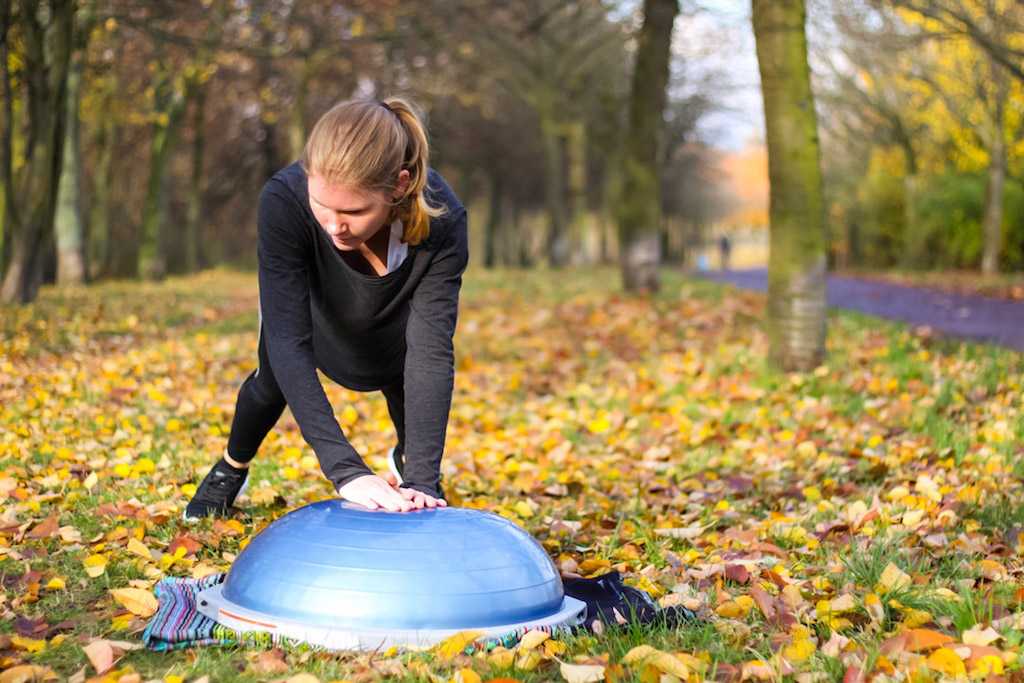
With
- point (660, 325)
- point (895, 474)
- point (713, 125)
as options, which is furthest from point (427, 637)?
point (713, 125)

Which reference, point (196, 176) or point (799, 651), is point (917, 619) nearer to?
point (799, 651)

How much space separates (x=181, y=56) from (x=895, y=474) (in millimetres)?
22560

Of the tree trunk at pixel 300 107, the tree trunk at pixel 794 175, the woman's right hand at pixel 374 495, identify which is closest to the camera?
the woman's right hand at pixel 374 495

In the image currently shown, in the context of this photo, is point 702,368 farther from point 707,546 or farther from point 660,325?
point 707,546

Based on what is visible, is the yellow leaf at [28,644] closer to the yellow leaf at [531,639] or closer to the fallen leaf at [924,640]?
the yellow leaf at [531,639]

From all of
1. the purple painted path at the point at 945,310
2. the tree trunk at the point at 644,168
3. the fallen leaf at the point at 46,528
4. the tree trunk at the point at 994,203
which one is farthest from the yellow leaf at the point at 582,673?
the tree trunk at the point at 994,203

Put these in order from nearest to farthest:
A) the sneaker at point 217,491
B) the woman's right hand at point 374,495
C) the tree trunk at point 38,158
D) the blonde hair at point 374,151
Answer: the blonde hair at point 374,151 → the woman's right hand at point 374,495 → the sneaker at point 217,491 → the tree trunk at point 38,158

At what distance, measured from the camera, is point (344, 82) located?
3127 centimetres

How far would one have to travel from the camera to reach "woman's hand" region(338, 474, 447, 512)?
3.57 metres

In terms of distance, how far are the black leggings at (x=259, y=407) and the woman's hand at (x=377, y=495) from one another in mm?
868

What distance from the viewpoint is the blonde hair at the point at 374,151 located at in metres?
3.45

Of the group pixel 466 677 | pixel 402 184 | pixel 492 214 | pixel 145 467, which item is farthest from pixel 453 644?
pixel 492 214

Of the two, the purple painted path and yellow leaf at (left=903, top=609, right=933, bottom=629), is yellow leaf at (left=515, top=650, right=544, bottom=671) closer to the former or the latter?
yellow leaf at (left=903, top=609, right=933, bottom=629)

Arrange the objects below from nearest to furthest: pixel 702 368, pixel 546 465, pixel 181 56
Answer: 1. pixel 546 465
2. pixel 702 368
3. pixel 181 56
